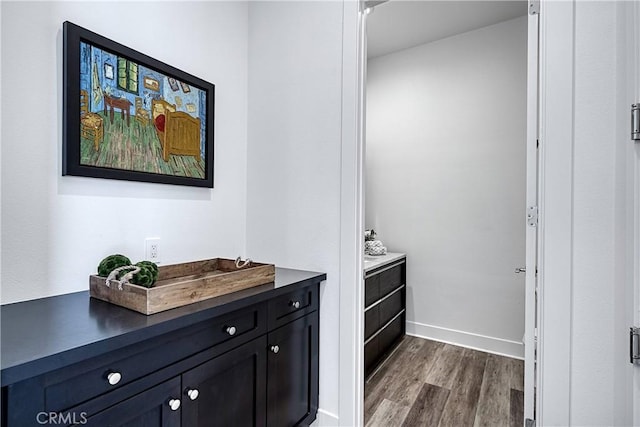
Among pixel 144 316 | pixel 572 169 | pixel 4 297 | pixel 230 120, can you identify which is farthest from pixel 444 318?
pixel 4 297

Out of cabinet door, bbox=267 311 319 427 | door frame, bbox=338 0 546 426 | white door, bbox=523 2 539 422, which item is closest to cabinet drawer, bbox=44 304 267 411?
cabinet door, bbox=267 311 319 427

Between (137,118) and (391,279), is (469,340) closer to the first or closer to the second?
(391,279)

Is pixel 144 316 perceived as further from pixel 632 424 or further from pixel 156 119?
pixel 632 424

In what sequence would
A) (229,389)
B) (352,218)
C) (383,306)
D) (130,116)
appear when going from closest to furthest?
(229,389) < (130,116) < (352,218) < (383,306)

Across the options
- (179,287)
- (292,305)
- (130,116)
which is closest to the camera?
(179,287)

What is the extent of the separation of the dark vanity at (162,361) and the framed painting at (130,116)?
0.58 m

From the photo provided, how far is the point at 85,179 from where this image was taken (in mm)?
1357

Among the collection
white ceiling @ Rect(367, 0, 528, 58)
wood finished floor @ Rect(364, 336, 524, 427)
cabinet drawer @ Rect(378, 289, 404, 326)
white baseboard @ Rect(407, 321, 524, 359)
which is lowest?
wood finished floor @ Rect(364, 336, 524, 427)

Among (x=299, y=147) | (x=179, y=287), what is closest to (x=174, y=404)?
(x=179, y=287)

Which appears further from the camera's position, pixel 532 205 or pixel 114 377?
pixel 532 205

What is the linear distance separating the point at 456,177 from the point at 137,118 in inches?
98.1

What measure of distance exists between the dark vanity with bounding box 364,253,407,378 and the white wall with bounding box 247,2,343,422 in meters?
0.62

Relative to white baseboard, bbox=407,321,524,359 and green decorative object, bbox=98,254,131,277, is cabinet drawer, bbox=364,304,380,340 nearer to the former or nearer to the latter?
white baseboard, bbox=407,321,524,359

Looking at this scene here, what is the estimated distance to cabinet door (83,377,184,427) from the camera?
87 cm
